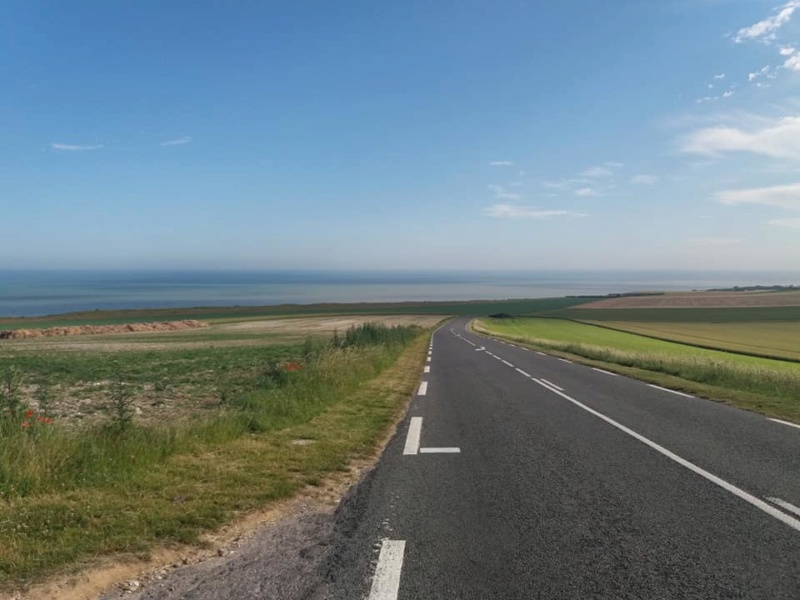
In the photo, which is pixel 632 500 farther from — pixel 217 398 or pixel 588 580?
→ pixel 217 398

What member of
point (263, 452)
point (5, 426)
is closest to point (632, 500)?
point (263, 452)

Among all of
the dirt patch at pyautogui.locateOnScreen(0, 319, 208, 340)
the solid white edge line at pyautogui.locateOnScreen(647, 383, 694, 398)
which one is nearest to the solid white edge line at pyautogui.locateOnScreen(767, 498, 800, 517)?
the solid white edge line at pyautogui.locateOnScreen(647, 383, 694, 398)

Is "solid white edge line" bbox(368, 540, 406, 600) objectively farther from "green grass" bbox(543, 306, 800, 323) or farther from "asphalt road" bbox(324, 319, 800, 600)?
"green grass" bbox(543, 306, 800, 323)

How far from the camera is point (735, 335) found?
58531mm

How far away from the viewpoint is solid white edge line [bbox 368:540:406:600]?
11.8 feet

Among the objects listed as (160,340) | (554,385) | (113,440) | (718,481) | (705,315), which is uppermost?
(113,440)

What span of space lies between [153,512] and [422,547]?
2.53 m

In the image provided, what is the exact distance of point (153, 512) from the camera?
489cm

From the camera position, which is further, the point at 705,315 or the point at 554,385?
the point at 705,315

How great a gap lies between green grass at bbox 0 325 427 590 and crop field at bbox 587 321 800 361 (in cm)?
4097

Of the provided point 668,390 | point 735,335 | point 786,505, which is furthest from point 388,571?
point 735,335

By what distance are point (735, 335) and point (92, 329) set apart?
78242 millimetres

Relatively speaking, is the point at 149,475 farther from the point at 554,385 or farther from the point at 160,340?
the point at 160,340

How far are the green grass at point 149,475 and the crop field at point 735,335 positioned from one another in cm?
4097
